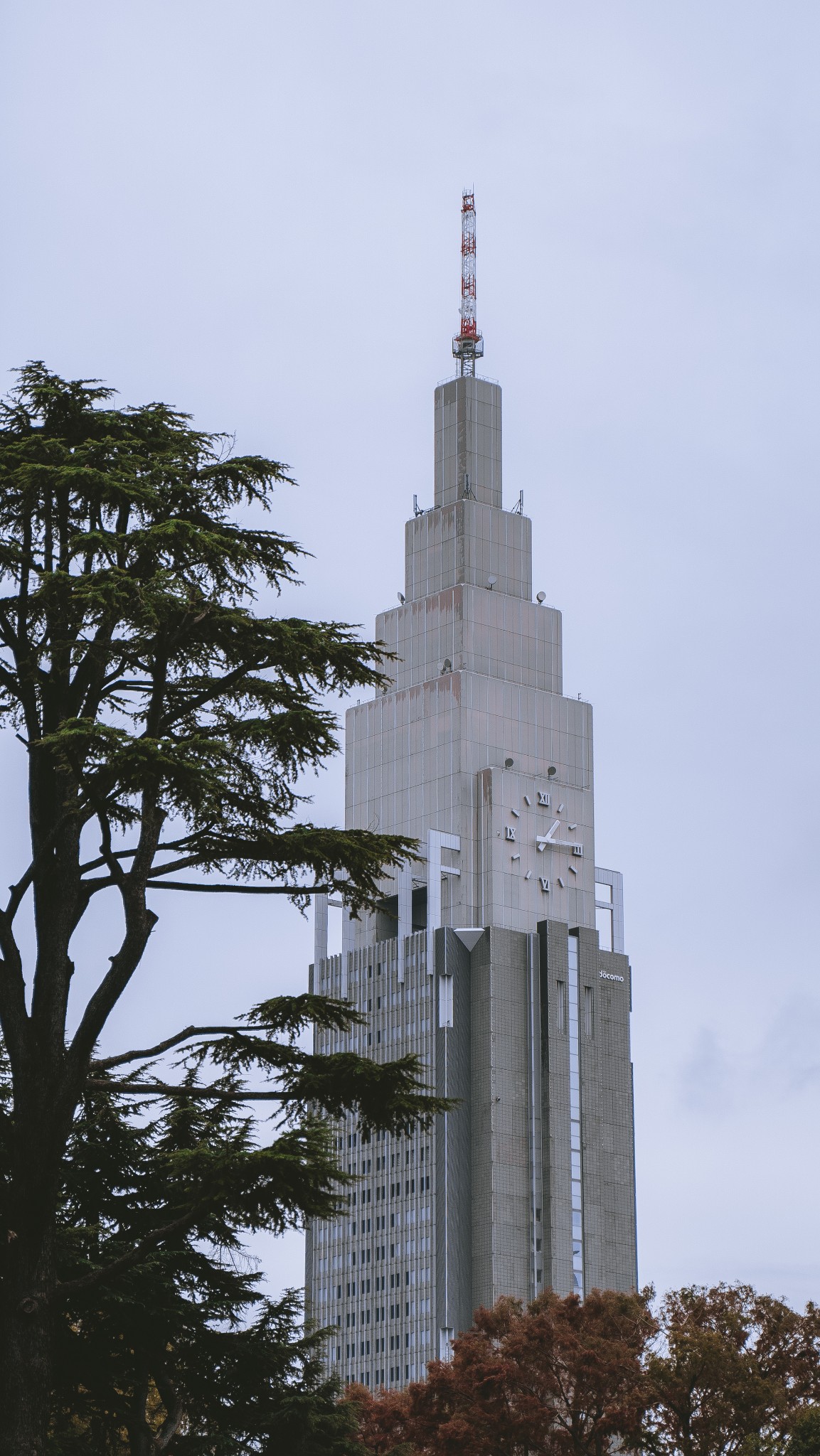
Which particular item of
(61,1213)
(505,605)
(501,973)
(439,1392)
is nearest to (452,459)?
(505,605)

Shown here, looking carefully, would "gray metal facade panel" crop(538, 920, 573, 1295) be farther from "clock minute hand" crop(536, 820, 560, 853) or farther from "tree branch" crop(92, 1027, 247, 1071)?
"tree branch" crop(92, 1027, 247, 1071)

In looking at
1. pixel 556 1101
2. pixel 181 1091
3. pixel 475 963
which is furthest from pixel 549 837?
pixel 181 1091

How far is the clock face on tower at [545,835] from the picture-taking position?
158 meters

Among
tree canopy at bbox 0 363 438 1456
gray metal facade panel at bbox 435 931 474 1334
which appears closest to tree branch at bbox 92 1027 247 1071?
tree canopy at bbox 0 363 438 1456

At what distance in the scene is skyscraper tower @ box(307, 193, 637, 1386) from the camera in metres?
146

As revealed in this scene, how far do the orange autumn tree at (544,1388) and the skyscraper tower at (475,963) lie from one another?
7044cm

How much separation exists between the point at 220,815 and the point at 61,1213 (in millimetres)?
9844

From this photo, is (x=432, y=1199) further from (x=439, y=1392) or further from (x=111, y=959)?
(x=111, y=959)

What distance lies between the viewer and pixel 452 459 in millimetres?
166125

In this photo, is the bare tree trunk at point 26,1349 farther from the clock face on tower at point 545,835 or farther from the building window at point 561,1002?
the clock face on tower at point 545,835

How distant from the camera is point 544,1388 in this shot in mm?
69500

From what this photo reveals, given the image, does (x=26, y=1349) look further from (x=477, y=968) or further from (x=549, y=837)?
(x=549, y=837)

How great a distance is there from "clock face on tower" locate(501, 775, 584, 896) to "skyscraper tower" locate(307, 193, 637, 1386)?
17 centimetres

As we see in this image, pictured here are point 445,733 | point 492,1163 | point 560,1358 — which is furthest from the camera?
point 445,733
